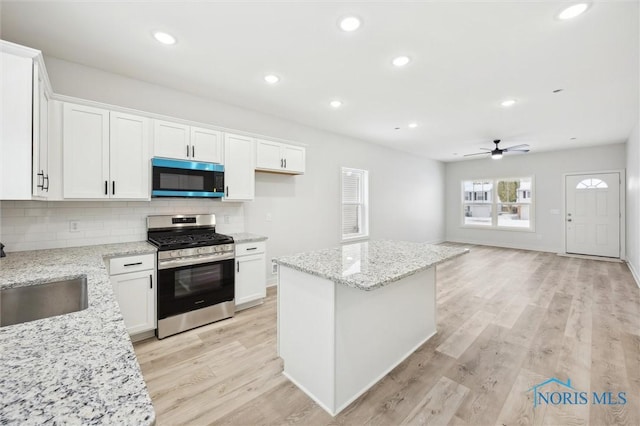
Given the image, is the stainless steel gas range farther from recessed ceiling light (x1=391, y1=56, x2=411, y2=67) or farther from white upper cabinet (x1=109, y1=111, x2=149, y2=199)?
recessed ceiling light (x1=391, y1=56, x2=411, y2=67)

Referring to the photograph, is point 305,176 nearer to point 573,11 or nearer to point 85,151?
point 85,151

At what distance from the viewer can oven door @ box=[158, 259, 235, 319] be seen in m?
2.74

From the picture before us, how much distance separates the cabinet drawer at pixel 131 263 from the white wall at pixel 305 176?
1.10 metres

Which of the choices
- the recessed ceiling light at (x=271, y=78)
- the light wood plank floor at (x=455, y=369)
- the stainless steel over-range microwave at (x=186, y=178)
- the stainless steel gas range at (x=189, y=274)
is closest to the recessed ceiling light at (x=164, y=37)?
the recessed ceiling light at (x=271, y=78)

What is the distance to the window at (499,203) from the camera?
7535 millimetres

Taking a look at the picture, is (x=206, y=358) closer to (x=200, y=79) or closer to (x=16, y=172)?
(x=16, y=172)

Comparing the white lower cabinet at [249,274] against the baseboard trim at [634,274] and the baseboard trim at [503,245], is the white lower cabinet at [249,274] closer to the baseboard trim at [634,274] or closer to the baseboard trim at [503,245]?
the baseboard trim at [634,274]

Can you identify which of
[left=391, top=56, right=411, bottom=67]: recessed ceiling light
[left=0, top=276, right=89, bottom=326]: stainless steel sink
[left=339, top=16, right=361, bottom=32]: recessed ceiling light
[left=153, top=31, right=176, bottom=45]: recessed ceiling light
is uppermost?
[left=153, top=31, right=176, bottom=45]: recessed ceiling light

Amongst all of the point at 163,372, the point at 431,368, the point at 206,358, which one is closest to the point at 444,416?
the point at 431,368

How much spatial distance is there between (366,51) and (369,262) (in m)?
1.90

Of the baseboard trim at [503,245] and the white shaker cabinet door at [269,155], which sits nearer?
the white shaker cabinet door at [269,155]

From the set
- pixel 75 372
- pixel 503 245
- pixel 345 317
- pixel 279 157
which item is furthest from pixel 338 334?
pixel 503 245

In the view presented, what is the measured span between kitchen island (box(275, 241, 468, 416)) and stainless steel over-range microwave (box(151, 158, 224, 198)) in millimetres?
1632

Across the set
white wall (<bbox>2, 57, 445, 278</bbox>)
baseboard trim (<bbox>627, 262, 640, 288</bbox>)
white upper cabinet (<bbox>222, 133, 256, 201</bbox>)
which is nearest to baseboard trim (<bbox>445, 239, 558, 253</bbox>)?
white wall (<bbox>2, 57, 445, 278</bbox>)
